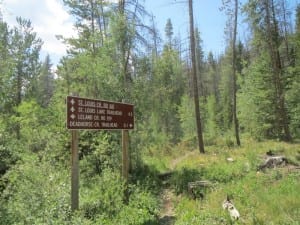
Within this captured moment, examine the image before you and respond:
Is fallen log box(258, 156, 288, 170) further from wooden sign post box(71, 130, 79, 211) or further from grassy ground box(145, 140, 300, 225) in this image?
wooden sign post box(71, 130, 79, 211)

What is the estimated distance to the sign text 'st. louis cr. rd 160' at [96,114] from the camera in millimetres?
7156

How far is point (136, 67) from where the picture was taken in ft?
44.9

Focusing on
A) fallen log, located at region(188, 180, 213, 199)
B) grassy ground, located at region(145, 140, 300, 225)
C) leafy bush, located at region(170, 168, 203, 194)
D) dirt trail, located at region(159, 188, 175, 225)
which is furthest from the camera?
leafy bush, located at region(170, 168, 203, 194)

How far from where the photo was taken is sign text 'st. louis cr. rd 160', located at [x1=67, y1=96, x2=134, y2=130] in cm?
716

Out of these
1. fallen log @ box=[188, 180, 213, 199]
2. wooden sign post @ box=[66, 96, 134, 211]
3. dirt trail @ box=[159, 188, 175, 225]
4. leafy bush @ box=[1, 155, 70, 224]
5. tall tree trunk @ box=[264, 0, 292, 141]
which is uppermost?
tall tree trunk @ box=[264, 0, 292, 141]

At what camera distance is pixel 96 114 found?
309 inches

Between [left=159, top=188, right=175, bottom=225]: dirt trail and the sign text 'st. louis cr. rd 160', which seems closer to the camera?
the sign text 'st. louis cr. rd 160'

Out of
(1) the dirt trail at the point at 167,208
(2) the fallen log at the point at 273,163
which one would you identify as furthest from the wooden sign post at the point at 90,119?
(2) the fallen log at the point at 273,163

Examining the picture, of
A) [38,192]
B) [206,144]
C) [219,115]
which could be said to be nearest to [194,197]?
[38,192]

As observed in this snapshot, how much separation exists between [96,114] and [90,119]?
284mm

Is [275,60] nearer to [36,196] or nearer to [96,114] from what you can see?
[96,114]

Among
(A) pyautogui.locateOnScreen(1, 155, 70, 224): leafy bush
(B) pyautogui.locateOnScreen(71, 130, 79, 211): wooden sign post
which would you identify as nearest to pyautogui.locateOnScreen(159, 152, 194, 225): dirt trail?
(B) pyautogui.locateOnScreen(71, 130, 79, 211): wooden sign post

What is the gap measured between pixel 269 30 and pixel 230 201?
1688 centimetres

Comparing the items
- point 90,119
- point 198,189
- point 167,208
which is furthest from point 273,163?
point 90,119
